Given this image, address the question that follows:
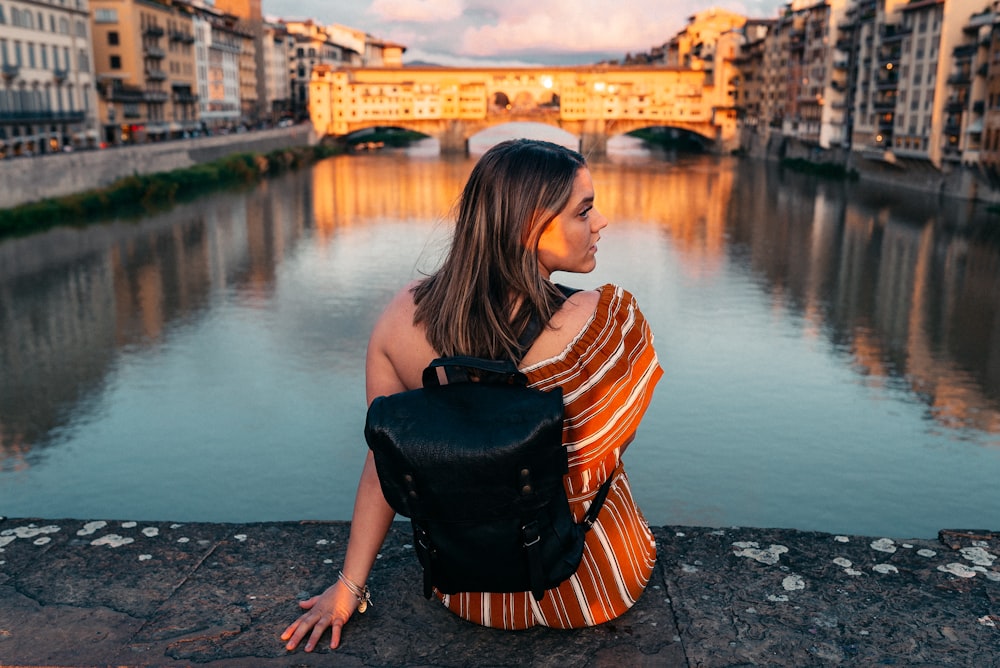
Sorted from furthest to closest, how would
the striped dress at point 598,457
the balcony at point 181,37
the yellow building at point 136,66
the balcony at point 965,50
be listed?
the balcony at point 181,37 < the yellow building at point 136,66 < the balcony at point 965,50 < the striped dress at point 598,457

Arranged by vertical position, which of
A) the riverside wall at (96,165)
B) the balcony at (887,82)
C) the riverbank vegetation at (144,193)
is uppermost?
the balcony at (887,82)

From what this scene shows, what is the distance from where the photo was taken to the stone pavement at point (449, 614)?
6.56 ft

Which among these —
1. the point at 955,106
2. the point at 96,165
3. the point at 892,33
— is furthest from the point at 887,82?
the point at 96,165

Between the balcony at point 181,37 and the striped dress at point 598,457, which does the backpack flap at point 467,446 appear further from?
the balcony at point 181,37

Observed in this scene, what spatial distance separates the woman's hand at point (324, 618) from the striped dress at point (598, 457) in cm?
23

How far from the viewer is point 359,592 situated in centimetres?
211

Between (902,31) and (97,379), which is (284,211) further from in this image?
(902,31)

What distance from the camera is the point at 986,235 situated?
2562 cm

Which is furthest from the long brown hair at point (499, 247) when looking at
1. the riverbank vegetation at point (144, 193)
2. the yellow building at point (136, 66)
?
the yellow building at point (136, 66)

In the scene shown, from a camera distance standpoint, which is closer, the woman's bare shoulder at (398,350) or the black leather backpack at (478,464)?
the black leather backpack at (478,464)

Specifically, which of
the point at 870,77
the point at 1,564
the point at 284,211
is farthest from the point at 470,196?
the point at 870,77

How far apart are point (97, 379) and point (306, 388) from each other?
120 inches

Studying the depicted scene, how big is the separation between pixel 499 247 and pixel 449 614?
859 mm

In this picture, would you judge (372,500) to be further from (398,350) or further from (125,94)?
(125,94)
